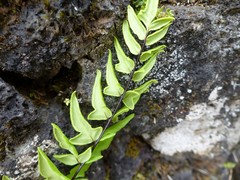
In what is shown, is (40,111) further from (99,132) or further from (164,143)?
(164,143)

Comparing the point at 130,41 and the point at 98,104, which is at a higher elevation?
the point at 130,41

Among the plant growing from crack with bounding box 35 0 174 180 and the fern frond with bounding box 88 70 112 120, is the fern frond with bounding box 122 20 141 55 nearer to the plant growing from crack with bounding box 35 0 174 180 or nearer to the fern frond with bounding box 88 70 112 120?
the plant growing from crack with bounding box 35 0 174 180

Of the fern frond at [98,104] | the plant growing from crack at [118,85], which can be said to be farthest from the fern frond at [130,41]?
the fern frond at [98,104]

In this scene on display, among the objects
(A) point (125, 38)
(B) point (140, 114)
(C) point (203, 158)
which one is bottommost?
(C) point (203, 158)

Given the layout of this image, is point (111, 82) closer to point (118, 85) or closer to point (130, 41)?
point (118, 85)

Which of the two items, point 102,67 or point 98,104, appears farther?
point 102,67

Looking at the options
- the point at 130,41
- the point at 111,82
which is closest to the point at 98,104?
the point at 111,82

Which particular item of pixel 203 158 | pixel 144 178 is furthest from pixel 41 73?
pixel 203 158

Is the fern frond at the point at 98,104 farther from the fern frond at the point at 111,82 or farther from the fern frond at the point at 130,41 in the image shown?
the fern frond at the point at 130,41
